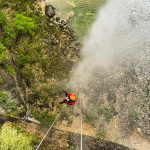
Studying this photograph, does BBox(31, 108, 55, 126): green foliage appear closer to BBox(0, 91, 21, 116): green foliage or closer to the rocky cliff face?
the rocky cliff face

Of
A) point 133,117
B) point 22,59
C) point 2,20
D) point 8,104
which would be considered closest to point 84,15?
point 22,59

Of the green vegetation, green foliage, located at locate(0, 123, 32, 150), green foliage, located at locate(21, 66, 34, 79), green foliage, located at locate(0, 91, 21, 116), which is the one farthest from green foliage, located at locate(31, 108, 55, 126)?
the green vegetation

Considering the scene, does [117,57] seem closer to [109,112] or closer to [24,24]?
[109,112]

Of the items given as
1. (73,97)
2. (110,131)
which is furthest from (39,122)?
(110,131)

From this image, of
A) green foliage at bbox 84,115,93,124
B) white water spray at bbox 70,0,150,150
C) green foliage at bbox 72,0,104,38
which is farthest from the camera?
green foliage at bbox 72,0,104,38

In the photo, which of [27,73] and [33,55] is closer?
[27,73]

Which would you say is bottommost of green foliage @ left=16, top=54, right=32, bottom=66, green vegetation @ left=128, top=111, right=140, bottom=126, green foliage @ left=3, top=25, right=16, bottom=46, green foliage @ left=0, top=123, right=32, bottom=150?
green foliage @ left=0, top=123, right=32, bottom=150

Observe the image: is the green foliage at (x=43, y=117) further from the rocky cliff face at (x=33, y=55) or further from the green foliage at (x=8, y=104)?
the green foliage at (x=8, y=104)
